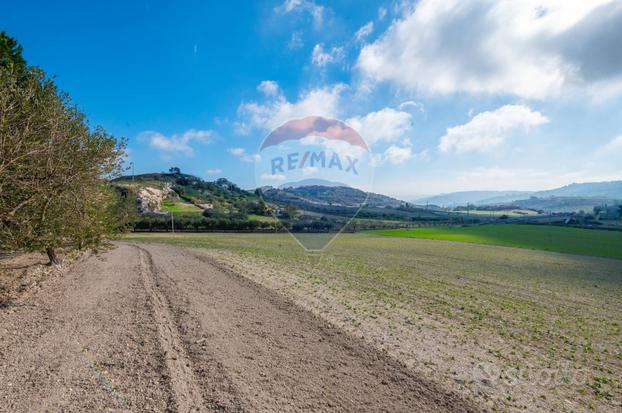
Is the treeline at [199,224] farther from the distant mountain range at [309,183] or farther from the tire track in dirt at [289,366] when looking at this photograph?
the tire track in dirt at [289,366]

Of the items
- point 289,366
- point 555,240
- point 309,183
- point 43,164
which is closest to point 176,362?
point 289,366

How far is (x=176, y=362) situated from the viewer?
25.9ft

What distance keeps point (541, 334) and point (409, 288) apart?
767cm

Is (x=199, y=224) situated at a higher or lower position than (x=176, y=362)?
higher

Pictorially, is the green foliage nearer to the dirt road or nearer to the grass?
the dirt road

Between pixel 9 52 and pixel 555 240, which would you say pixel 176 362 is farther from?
pixel 555 240

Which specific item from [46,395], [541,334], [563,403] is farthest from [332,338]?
[541,334]

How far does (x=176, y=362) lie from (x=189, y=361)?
0.33 metres

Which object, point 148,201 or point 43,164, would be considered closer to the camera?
point 43,164

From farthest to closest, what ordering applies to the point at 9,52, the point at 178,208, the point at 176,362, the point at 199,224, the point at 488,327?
the point at 178,208 → the point at 199,224 → the point at 9,52 → the point at 488,327 → the point at 176,362

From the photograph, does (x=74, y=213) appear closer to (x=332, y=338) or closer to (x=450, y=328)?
(x=332, y=338)

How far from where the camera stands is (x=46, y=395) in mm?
6391

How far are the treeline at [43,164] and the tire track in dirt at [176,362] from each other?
5367 mm

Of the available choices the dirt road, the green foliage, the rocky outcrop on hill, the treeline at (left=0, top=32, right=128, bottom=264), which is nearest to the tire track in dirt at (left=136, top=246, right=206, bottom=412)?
the dirt road
